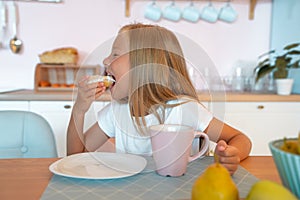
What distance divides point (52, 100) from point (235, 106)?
3.73ft

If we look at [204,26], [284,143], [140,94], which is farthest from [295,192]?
[204,26]

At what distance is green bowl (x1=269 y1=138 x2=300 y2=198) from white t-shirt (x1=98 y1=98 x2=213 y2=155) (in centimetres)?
42

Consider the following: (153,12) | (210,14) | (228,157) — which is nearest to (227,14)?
(210,14)

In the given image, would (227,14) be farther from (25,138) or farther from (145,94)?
(25,138)

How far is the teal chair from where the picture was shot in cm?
95

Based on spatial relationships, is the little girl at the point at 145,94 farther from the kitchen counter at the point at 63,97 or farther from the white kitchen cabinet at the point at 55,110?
the white kitchen cabinet at the point at 55,110

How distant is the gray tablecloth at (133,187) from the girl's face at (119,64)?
30cm

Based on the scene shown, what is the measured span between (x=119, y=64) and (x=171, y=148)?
350 millimetres

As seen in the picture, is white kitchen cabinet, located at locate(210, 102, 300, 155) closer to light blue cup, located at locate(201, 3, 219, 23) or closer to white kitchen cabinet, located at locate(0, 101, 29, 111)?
light blue cup, located at locate(201, 3, 219, 23)

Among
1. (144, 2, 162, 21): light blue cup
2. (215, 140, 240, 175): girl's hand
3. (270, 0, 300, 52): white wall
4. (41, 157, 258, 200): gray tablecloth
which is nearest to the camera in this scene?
(41, 157, 258, 200): gray tablecloth

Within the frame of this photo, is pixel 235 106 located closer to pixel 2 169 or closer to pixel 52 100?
pixel 52 100

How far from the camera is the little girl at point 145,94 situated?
81cm

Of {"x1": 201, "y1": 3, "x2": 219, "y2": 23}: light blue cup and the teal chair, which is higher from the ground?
{"x1": 201, "y1": 3, "x2": 219, "y2": 23}: light blue cup

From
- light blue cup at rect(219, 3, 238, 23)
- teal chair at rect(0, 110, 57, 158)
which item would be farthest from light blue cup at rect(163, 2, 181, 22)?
teal chair at rect(0, 110, 57, 158)
